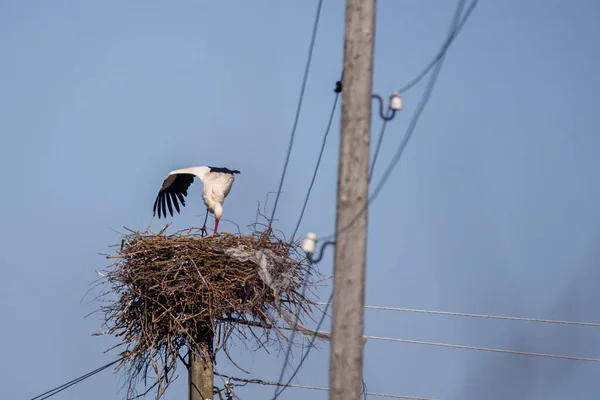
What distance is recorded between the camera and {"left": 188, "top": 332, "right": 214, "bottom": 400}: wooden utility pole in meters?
8.68

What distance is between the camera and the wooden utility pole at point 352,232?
18.0 ft

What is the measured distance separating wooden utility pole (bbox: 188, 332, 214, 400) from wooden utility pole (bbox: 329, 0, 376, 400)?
11.1 feet

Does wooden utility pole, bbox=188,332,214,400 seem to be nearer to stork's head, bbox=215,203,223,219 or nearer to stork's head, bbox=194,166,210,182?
stork's head, bbox=215,203,223,219

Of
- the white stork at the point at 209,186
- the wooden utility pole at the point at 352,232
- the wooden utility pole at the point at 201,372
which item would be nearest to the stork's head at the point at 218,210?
the white stork at the point at 209,186

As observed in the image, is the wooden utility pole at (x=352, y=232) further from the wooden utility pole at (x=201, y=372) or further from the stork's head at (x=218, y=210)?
the stork's head at (x=218, y=210)

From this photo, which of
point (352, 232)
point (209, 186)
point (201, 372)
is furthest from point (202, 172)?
point (352, 232)

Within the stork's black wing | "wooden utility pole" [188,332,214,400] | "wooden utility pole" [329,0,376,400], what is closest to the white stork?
the stork's black wing

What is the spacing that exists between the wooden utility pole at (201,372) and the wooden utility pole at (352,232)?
133 inches

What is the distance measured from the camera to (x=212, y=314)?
8477 mm

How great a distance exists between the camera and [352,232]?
18.1 ft

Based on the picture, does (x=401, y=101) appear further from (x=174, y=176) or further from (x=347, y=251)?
(x=174, y=176)

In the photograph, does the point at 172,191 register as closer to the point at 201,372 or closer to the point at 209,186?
the point at 209,186

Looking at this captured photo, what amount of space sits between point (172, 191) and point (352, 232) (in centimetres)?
740

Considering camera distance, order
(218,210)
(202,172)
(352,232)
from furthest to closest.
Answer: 1. (202,172)
2. (218,210)
3. (352,232)
